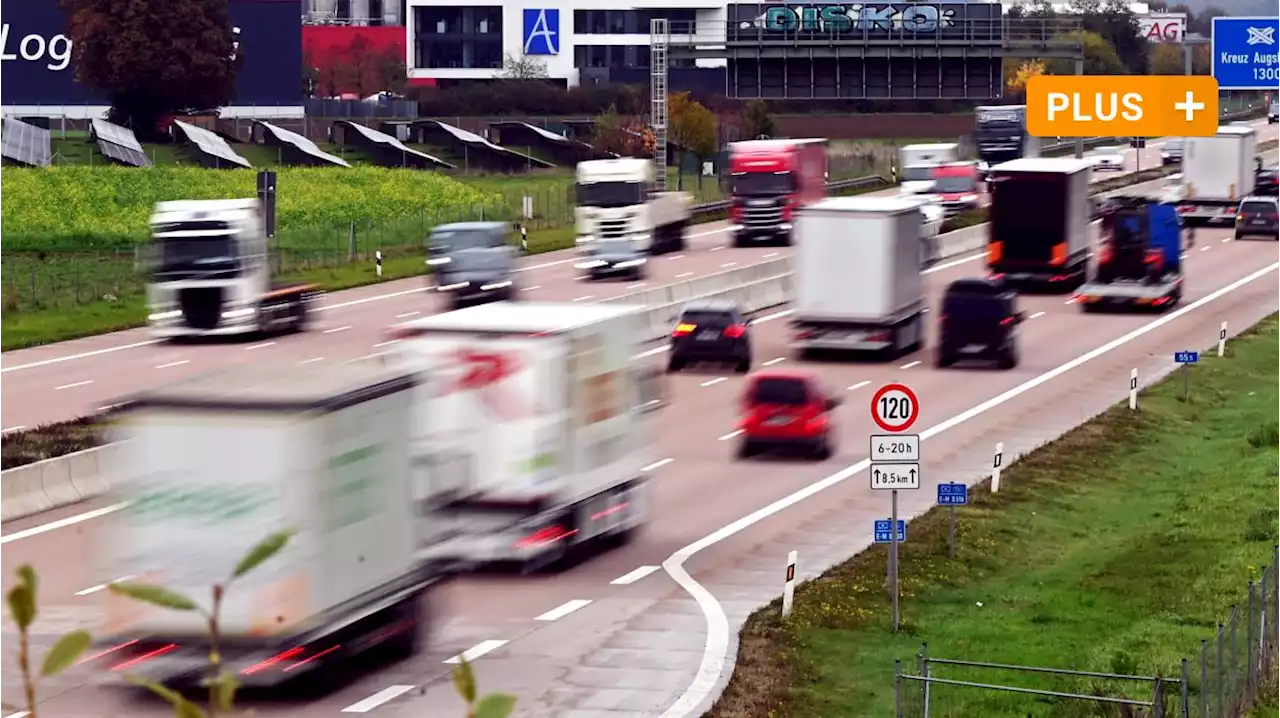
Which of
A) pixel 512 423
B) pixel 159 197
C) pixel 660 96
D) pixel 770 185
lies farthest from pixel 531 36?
pixel 512 423

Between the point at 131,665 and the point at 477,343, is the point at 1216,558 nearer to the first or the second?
→ the point at 477,343

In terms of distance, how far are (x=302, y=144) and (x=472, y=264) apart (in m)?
64.3

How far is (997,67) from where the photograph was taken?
94.6m

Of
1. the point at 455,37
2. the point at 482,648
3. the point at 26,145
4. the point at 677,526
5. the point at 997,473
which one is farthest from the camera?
the point at 455,37

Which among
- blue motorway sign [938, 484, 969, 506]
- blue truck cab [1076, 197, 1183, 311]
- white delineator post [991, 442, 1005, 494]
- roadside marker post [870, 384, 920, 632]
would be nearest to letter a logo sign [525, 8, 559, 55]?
blue truck cab [1076, 197, 1183, 311]

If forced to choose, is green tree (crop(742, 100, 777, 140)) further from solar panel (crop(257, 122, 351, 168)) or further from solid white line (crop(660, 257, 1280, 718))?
solid white line (crop(660, 257, 1280, 718))

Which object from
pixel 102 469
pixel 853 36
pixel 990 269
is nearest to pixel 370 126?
pixel 853 36

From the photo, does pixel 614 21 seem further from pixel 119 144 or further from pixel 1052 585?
pixel 1052 585

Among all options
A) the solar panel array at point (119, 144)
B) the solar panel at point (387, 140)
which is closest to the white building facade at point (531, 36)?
the solar panel at point (387, 140)

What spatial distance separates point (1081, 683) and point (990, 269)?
1567 inches

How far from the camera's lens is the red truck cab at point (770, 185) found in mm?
69875

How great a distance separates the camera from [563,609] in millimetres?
23234

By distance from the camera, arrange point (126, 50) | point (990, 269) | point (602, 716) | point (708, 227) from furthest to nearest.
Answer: point (126, 50)
point (708, 227)
point (990, 269)
point (602, 716)

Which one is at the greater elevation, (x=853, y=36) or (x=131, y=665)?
(x=853, y=36)
